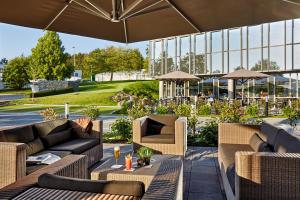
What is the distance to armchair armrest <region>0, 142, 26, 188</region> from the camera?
11.2 feet

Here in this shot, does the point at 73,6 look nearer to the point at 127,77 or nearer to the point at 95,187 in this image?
the point at 95,187

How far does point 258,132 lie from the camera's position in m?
5.36

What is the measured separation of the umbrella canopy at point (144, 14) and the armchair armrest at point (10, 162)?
1.79m

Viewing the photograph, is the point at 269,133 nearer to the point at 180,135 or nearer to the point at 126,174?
the point at 180,135

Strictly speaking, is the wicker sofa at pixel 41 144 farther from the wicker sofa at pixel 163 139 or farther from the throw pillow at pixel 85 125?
the wicker sofa at pixel 163 139

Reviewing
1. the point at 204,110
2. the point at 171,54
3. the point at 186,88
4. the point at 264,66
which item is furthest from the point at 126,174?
the point at 171,54

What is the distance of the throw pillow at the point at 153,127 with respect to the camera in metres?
6.71

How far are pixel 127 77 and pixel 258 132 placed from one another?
147 ft

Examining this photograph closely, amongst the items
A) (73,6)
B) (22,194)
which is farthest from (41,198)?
(73,6)

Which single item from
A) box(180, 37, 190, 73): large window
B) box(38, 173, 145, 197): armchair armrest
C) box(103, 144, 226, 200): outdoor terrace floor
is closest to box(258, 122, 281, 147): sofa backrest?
box(103, 144, 226, 200): outdoor terrace floor

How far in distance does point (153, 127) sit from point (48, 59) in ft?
115

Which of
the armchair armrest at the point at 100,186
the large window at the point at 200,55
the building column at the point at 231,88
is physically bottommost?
the armchair armrest at the point at 100,186

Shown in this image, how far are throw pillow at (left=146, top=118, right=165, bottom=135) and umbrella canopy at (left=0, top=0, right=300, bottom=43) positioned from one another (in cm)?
228

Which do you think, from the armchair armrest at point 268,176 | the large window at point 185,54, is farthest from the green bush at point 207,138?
the large window at point 185,54
